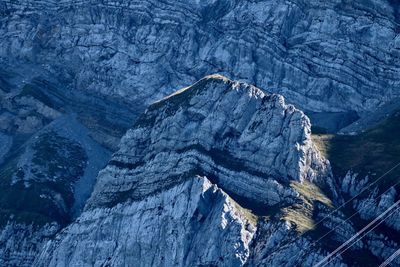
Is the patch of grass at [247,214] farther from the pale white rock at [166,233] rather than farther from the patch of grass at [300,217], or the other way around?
the patch of grass at [300,217]

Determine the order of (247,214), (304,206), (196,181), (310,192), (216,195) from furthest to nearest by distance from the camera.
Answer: (310,192) < (196,181) < (304,206) < (216,195) < (247,214)

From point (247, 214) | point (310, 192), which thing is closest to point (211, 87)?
point (310, 192)

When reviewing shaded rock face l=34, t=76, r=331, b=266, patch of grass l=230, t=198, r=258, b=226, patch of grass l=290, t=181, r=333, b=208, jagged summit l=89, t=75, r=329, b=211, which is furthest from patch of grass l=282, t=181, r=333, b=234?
patch of grass l=230, t=198, r=258, b=226

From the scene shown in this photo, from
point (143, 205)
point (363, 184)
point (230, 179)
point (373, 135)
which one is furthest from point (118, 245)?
point (373, 135)

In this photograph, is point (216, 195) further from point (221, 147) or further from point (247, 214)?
point (221, 147)

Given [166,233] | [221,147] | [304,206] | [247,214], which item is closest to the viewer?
[166,233]

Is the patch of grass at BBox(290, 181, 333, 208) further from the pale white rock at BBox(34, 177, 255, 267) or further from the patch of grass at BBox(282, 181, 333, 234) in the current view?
the pale white rock at BBox(34, 177, 255, 267)

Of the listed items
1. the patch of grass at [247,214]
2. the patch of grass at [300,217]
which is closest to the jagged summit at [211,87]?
the patch of grass at [247,214]
